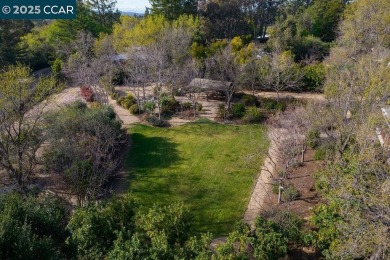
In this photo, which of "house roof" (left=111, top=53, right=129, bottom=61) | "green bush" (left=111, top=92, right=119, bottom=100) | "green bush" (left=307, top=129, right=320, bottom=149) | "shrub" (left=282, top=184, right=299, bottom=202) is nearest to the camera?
"shrub" (left=282, top=184, right=299, bottom=202)

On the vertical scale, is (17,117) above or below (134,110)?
above

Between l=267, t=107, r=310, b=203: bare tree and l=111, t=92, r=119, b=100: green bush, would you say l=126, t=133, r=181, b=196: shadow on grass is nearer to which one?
l=267, t=107, r=310, b=203: bare tree

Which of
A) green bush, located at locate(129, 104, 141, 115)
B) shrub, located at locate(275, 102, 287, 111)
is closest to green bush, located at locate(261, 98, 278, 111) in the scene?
shrub, located at locate(275, 102, 287, 111)

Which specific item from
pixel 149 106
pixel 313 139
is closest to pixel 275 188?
pixel 313 139

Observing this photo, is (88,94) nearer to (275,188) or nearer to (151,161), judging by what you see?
(151,161)

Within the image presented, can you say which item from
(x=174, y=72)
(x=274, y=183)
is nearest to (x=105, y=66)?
(x=174, y=72)
